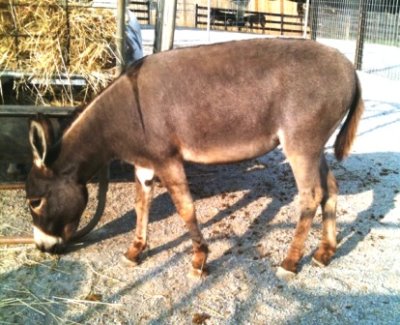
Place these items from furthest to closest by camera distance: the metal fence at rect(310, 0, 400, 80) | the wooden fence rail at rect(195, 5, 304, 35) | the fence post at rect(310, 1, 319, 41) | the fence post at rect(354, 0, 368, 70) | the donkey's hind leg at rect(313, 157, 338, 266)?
the wooden fence rail at rect(195, 5, 304, 35)
the fence post at rect(310, 1, 319, 41)
the fence post at rect(354, 0, 368, 70)
the metal fence at rect(310, 0, 400, 80)
the donkey's hind leg at rect(313, 157, 338, 266)

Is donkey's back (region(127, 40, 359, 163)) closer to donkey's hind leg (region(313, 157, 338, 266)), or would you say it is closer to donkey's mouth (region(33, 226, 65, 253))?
donkey's hind leg (region(313, 157, 338, 266))

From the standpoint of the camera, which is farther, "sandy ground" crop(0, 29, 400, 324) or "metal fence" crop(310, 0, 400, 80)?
"metal fence" crop(310, 0, 400, 80)

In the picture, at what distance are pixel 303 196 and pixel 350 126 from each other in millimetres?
655

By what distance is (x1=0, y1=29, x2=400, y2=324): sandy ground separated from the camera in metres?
2.84

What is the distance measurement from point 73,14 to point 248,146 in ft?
6.07

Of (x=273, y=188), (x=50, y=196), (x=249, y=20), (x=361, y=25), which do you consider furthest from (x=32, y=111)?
(x=249, y=20)

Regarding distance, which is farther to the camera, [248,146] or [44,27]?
[44,27]

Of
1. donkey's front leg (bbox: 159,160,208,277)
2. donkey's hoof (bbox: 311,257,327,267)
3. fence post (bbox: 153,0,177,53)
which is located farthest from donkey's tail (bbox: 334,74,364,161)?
fence post (bbox: 153,0,177,53)

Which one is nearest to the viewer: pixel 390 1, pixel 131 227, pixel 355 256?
pixel 355 256

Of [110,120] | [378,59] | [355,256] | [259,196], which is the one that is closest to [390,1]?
[378,59]

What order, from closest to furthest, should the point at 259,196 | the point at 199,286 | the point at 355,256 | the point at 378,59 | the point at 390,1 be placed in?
the point at 199,286, the point at 355,256, the point at 259,196, the point at 390,1, the point at 378,59

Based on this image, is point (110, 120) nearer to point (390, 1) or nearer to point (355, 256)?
point (355, 256)

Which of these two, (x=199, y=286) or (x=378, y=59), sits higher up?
(x=378, y=59)

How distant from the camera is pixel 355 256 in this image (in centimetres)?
356
